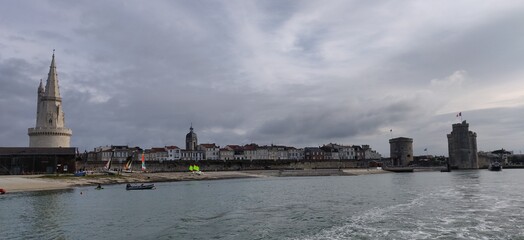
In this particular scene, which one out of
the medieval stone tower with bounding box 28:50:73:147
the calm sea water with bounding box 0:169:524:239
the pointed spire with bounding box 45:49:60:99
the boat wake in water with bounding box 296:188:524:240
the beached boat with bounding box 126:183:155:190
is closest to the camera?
the boat wake in water with bounding box 296:188:524:240

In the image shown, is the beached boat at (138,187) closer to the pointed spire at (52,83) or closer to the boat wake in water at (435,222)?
the boat wake in water at (435,222)

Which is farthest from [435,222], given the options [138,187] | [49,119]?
[49,119]

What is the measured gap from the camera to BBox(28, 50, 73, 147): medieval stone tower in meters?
119

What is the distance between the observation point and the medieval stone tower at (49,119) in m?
119

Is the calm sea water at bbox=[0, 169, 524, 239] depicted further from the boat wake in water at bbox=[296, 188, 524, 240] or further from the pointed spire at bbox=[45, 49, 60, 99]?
the pointed spire at bbox=[45, 49, 60, 99]

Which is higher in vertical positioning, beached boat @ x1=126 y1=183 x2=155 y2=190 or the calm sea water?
beached boat @ x1=126 y1=183 x2=155 y2=190

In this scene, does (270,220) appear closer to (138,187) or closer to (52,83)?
(138,187)

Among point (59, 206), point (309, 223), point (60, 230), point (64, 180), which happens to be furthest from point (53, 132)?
point (309, 223)

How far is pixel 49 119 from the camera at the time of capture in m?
120

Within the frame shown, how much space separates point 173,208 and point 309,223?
17061 mm

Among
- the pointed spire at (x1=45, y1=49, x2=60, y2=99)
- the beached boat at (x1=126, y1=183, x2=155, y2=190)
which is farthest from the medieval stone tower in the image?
the beached boat at (x1=126, y1=183, x2=155, y2=190)

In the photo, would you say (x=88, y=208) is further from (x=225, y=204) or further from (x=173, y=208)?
(x=225, y=204)

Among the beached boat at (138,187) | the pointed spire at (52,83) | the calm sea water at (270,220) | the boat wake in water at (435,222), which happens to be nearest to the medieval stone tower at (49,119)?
the pointed spire at (52,83)

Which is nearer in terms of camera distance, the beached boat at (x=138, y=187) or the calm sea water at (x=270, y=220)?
the calm sea water at (x=270, y=220)
